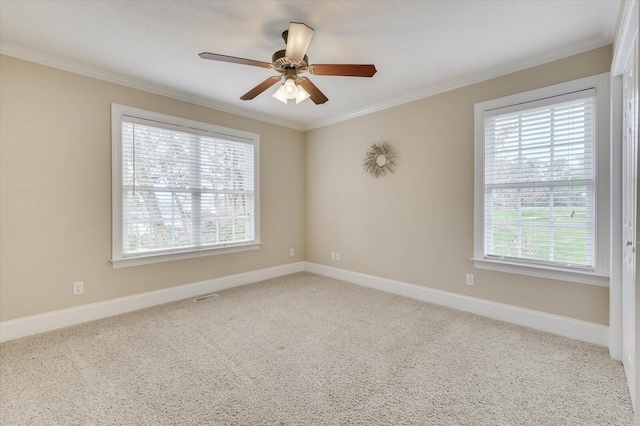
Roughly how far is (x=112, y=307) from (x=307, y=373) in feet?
7.93

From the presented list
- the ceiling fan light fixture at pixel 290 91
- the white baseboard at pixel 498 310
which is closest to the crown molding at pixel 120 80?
the ceiling fan light fixture at pixel 290 91

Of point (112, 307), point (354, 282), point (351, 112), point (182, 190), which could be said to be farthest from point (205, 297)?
point (351, 112)

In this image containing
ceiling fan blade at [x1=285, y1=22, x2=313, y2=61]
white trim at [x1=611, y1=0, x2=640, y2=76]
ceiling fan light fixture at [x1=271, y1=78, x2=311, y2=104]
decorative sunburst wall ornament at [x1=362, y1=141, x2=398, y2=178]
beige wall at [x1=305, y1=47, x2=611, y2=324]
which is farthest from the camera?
decorative sunburst wall ornament at [x1=362, y1=141, x2=398, y2=178]

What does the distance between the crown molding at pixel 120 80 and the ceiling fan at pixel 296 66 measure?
160cm

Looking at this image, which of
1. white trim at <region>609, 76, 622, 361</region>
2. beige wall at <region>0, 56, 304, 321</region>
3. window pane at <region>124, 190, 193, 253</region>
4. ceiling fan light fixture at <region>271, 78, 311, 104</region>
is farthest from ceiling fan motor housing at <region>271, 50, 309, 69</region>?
white trim at <region>609, 76, 622, 361</region>

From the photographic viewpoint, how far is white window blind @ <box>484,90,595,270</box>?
2543 mm

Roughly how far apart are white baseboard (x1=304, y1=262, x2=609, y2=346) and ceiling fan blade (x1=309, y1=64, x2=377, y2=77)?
2.62 m

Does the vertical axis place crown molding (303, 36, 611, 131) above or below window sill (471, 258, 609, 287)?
above

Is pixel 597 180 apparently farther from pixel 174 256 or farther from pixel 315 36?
pixel 174 256

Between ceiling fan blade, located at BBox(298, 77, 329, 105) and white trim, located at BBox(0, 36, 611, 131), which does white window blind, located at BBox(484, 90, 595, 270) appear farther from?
ceiling fan blade, located at BBox(298, 77, 329, 105)

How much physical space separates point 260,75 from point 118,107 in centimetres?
160

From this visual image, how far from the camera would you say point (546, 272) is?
2.73 m

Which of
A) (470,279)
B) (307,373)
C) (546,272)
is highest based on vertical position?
(546,272)

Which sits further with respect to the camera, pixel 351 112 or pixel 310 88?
pixel 351 112
